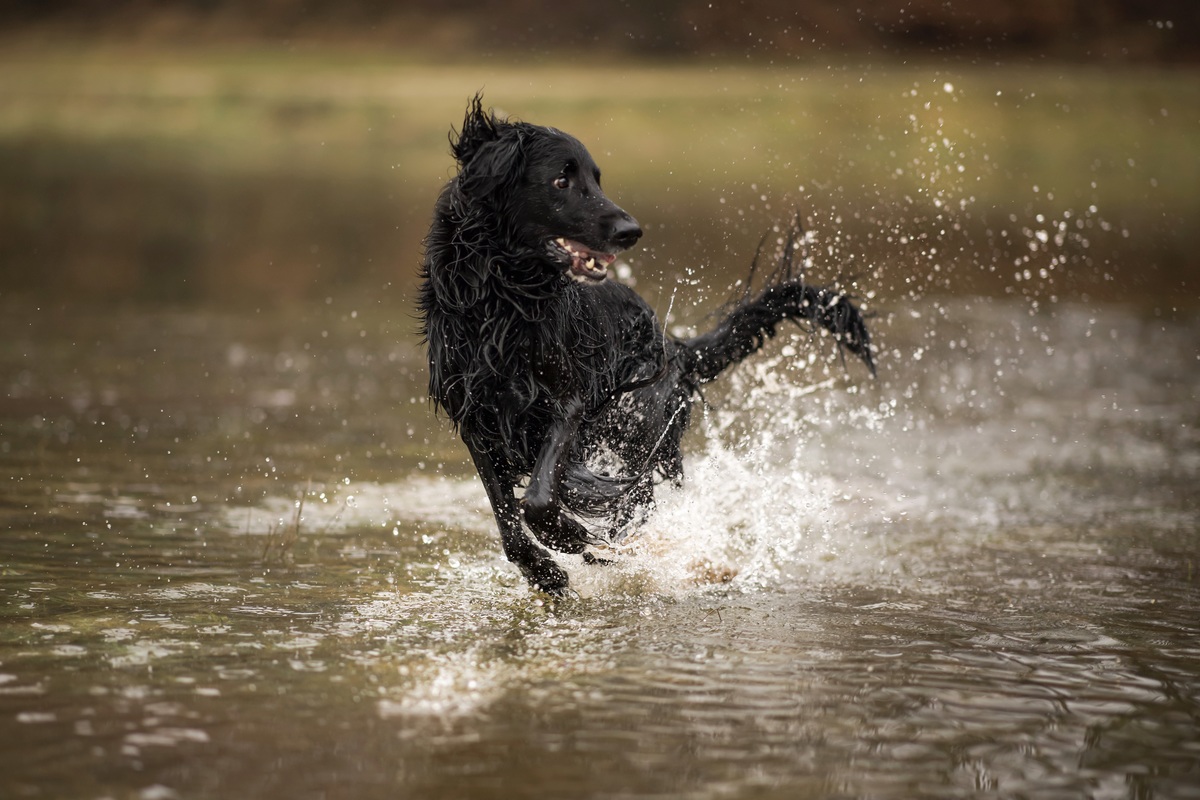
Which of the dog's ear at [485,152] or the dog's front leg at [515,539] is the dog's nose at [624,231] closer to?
the dog's ear at [485,152]

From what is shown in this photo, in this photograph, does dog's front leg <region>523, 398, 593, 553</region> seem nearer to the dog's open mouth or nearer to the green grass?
the dog's open mouth

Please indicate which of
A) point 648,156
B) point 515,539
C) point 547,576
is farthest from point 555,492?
point 648,156

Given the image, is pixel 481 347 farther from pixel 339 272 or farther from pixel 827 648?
pixel 339 272

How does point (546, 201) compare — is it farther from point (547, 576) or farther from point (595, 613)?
point (595, 613)

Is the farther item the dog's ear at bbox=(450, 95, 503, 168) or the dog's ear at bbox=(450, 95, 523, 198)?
the dog's ear at bbox=(450, 95, 503, 168)

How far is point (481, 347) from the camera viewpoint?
17.3 feet

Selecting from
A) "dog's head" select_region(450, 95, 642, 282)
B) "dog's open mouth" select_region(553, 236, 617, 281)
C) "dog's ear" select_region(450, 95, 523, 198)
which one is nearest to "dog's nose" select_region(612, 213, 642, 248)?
"dog's head" select_region(450, 95, 642, 282)

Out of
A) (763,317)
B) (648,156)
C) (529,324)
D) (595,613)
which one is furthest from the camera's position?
(648,156)

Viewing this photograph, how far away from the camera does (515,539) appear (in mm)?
5336

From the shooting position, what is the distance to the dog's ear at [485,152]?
521cm

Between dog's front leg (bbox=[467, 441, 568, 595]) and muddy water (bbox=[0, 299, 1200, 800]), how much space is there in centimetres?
10

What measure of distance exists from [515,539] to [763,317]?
176 cm

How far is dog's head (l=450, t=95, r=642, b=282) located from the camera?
523cm

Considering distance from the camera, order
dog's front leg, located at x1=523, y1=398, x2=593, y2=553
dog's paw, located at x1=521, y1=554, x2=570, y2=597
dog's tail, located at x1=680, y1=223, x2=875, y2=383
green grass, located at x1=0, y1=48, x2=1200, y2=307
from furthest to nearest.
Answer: green grass, located at x1=0, y1=48, x2=1200, y2=307 < dog's tail, located at x1=680, y1=223, x2=875, y2=383 < dog's paw, located at x1=521, y1=554, x2=570, y2=597 < dog's front leg, located at x1=523, y1=398, x2=593, y2=553
